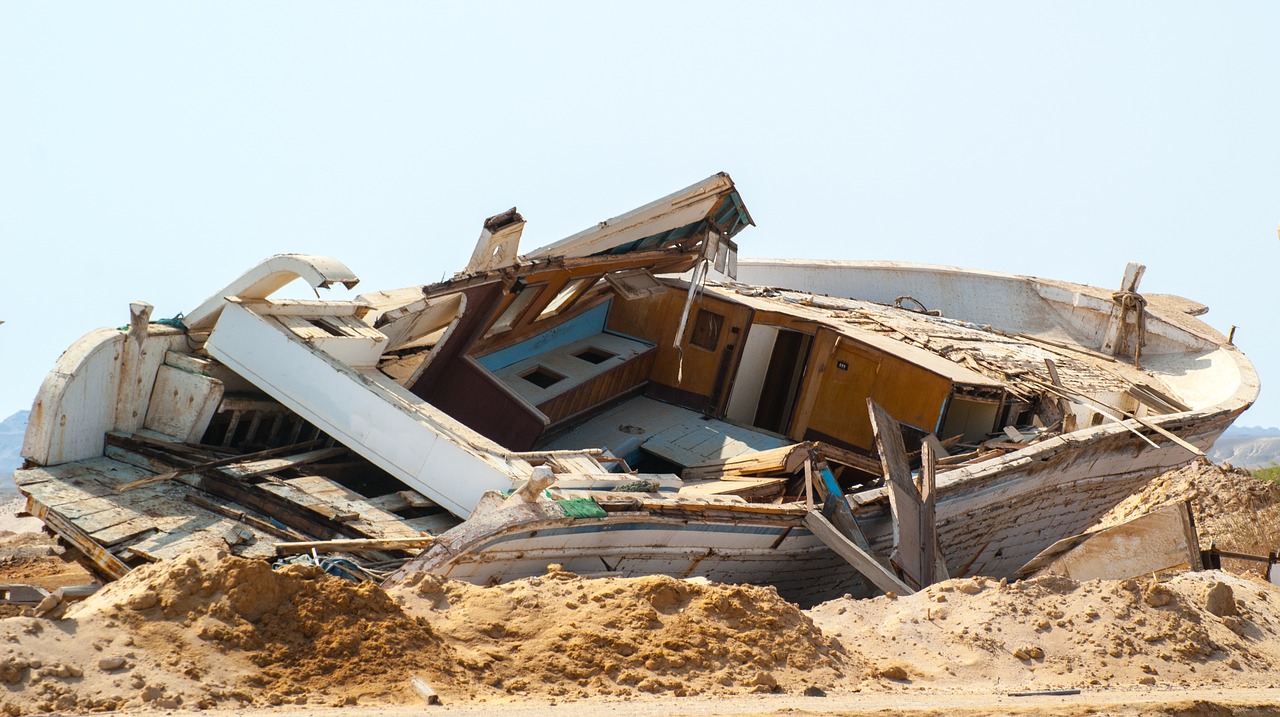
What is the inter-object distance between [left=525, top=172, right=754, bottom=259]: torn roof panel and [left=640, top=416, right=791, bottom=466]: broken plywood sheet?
5.92 feet

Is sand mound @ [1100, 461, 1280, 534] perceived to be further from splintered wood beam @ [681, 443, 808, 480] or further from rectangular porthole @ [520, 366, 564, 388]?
rectangular porthole @ [520, 366, 564, 388]

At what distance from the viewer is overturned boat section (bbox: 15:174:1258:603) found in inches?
277

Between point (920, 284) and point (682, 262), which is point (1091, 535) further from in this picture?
point (920, 284)

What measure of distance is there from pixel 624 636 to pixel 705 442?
5269 mm

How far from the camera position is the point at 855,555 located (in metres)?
8.04

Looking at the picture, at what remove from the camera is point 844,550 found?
8.09 m

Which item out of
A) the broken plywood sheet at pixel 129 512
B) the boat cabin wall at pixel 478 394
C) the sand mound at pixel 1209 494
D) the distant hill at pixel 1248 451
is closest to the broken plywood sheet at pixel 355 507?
the broken plywood sheet at pixel 129 512

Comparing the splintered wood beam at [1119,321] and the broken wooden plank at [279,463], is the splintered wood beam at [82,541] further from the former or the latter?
the splintered wood beam at [1119,321]

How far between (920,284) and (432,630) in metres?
13.6

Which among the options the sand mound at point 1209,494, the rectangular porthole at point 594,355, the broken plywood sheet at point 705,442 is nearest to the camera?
the broken plywood sheet at point 705,442

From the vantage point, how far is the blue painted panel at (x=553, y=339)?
33.7 ft

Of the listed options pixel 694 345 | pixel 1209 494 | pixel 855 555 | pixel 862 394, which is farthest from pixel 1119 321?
pixel 855 555

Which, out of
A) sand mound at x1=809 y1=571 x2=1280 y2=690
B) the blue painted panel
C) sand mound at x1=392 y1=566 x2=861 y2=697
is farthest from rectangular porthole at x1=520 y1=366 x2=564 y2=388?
sand mound at x1=392 y1=566 x2=861 y2=697

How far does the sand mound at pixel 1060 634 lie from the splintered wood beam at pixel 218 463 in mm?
3887
